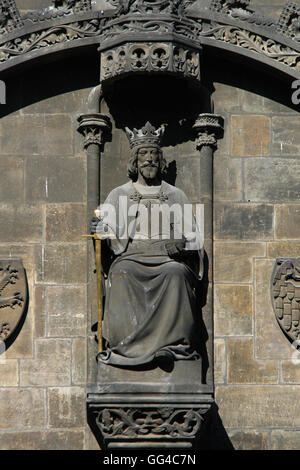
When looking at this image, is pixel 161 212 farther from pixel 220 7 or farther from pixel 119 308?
pixel 220 7

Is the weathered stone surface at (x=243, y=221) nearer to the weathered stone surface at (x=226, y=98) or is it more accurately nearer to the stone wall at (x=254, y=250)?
the stone wall at (x=254, y=250)

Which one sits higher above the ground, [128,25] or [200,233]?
[128,25]

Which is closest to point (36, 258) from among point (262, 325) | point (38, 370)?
point (38, 370)

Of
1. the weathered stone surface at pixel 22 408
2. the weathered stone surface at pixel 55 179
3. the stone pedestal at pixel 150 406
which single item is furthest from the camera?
the weathered stone surface at pixel 55 179

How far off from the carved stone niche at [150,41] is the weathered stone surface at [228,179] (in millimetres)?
821

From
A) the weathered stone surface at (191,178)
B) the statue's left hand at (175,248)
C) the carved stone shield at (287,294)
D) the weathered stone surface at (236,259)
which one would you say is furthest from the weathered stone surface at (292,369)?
the weathered stone surface at (191,178)

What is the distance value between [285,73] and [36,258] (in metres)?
2.81

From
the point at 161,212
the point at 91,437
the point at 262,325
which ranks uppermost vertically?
the point at 161,212

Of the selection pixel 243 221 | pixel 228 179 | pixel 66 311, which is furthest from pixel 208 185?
pixel 66 311

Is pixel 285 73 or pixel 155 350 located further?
pixel 285 73

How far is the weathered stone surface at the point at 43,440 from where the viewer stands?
620 inches

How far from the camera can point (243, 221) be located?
16.4 meters

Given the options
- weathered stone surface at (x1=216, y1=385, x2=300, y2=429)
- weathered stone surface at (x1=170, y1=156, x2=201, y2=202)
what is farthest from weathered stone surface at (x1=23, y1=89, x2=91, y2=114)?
weathered stone surface at (x1=216, y1=385, x2=300, y2=429)

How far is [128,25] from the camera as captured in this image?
1628 centimetres
